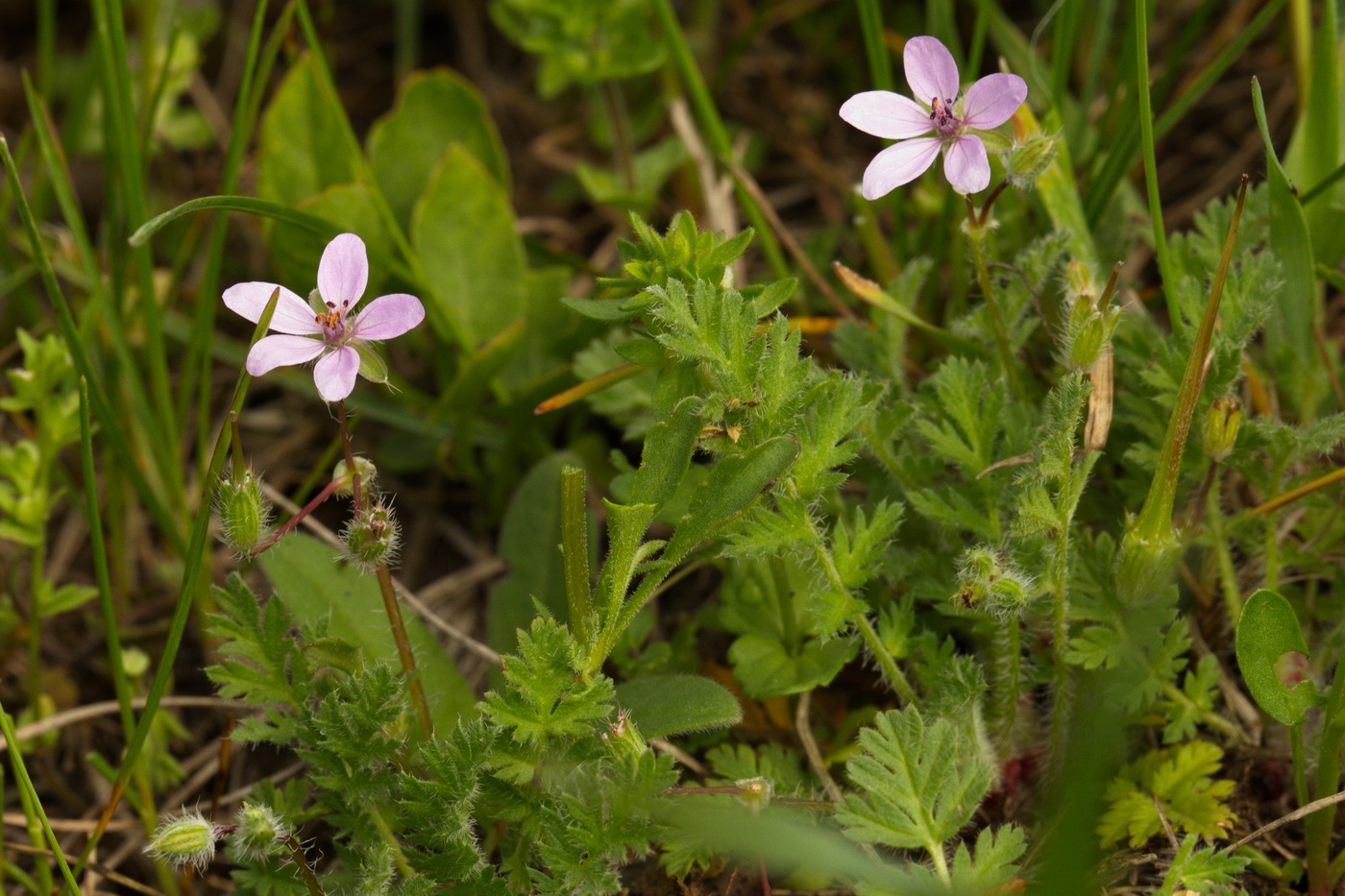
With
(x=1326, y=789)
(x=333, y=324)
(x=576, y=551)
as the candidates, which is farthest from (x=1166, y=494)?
(x=333, y=324)

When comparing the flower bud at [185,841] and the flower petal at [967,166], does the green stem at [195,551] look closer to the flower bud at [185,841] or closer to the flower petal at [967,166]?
the flower bud at [185,841]

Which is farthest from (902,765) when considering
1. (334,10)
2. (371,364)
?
(334,10)

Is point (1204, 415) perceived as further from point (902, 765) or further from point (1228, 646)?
point (902, 765)

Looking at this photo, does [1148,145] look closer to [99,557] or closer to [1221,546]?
[1221,546]

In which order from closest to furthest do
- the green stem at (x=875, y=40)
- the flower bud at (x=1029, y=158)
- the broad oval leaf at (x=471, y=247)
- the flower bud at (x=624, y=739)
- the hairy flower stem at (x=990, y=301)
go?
1. the flower bud at (x=624, y=739)
2. the flower bud at (x=1029, y=158)
3. the hairy flower stem at (x=990, y=301)
4. the green stem at (x=875, y=40)
5. the broad oval leaf at (x=471, y=247)

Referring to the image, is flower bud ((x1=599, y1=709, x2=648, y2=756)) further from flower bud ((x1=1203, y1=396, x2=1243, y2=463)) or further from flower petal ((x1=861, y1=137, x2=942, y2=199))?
flower bud ((x1=1203, y1=396, x2=1243, y2=463))

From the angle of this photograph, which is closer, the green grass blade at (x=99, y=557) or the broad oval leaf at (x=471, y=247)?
the green grass blade at (x=99, y=557)

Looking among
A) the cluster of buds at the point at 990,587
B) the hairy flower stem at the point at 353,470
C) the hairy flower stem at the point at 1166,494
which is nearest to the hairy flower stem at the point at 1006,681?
the cluster of buds at the point at 990,587

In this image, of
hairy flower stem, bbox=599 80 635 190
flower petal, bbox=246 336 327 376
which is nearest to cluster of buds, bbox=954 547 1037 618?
flower petal, bbox=246 336 327 376
